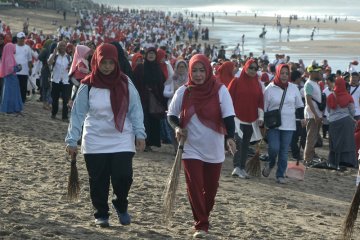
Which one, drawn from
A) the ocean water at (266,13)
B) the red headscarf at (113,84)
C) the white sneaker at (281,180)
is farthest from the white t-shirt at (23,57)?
the ocean water at (266,13)

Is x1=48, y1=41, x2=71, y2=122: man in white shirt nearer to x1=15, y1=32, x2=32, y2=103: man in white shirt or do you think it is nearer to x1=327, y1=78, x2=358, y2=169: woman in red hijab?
x1=15, y1=32, x2=32, y2=103: man in white shirt

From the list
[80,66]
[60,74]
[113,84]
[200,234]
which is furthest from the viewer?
[60,74]

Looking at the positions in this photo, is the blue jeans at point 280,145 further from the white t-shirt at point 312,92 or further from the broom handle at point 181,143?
the broom handle at point 181,143

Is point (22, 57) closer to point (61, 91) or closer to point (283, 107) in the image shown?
point (61, 91)

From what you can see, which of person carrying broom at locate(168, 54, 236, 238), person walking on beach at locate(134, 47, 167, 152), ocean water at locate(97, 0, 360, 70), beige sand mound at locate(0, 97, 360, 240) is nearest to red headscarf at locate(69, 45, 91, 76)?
person walking on beach at locate(134, 47, 167, 152)

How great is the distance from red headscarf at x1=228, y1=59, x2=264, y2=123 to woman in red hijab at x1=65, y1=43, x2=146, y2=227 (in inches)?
146

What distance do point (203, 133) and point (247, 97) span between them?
340 cm

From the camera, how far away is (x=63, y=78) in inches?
553

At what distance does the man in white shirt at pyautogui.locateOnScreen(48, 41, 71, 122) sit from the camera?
14.0 metres

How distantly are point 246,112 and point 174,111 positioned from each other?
10.7ft

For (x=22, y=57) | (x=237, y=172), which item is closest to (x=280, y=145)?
(x=237, y=172)

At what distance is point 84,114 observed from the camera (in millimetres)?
6348

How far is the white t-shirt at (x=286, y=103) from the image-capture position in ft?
32.3

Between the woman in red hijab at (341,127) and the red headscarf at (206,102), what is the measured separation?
553 centimetres
